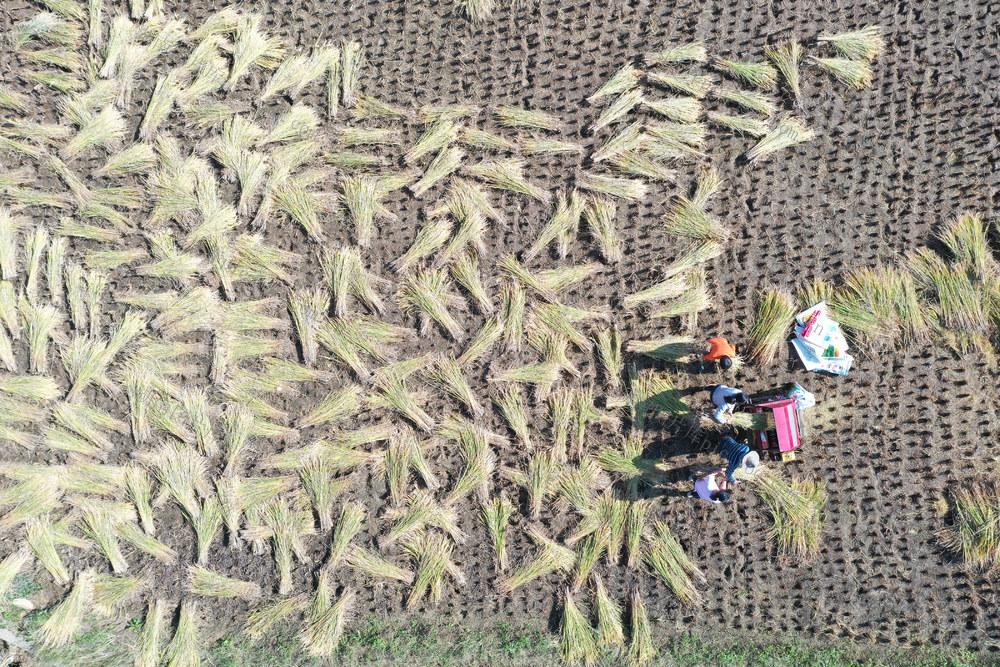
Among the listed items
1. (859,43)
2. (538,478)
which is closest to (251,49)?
(538,478)

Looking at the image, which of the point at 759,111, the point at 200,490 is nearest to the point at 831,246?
the point at 759,111

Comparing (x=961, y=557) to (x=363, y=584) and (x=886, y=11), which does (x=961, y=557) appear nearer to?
(x=886, y=11)

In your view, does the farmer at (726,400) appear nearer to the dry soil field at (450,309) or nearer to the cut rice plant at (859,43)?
the dry soil field at (450,309)

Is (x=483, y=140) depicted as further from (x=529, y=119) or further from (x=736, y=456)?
(x=736, y=456)

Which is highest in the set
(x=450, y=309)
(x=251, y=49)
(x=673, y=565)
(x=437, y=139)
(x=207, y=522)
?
(x=251, y=49)

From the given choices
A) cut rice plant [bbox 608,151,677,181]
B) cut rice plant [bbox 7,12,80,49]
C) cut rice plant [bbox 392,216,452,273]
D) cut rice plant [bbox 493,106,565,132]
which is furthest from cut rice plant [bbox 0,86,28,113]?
cut rice plant [bbox 608,151,677,181]
